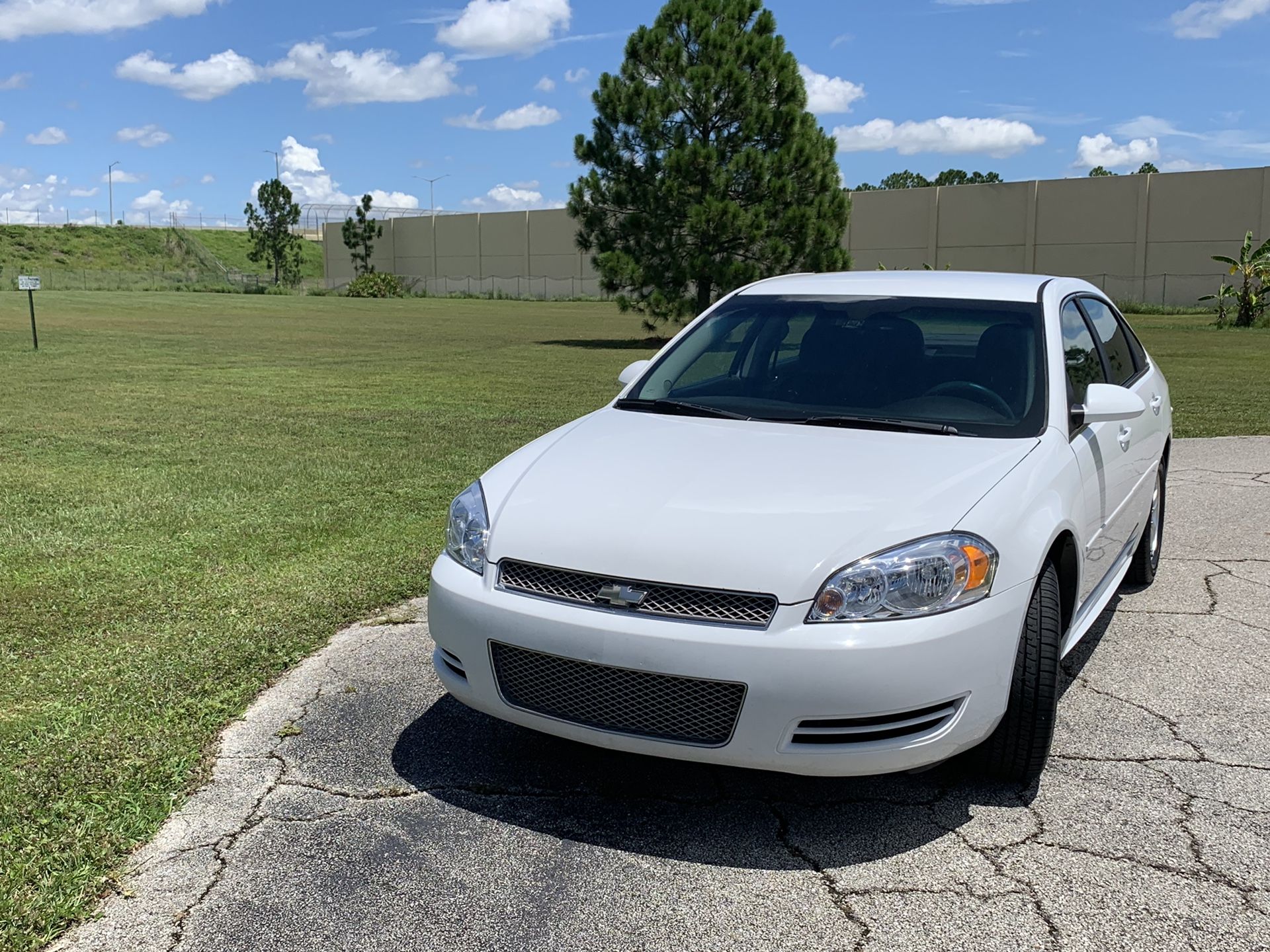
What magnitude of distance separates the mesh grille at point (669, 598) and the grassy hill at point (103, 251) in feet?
328

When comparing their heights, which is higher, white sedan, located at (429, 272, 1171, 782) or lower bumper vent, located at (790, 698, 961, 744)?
white sedan, located at (429, 272, 1171, 782)

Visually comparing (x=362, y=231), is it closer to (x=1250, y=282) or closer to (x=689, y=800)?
(x=1250, y=282)

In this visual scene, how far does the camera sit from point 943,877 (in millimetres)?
3105

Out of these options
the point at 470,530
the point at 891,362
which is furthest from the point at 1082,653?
the point at 470,530

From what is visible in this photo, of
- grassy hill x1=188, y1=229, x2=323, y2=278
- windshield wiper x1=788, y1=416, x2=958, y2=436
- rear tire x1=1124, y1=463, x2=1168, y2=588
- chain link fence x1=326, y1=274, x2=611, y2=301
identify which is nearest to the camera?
windshield wiper x1=788, y1=416, x2=958, y2=436

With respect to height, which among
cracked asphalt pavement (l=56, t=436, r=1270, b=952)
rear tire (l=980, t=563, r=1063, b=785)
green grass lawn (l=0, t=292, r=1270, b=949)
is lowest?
cracked asphalt pavement (l=56, t=436, r=1270, b=952)

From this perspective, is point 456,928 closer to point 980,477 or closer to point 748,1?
point 980,477

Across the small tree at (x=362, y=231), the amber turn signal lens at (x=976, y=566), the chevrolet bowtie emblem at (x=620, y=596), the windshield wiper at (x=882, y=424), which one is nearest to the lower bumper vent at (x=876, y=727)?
the amber turn signal lens at (x=976, y=566)

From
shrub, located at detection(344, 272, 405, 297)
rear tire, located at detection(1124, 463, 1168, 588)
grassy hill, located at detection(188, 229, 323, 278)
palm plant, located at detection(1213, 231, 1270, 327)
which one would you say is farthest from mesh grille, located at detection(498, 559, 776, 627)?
grassy hill, located at detection(188, 229, 323, 278)

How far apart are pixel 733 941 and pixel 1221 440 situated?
32.6ft

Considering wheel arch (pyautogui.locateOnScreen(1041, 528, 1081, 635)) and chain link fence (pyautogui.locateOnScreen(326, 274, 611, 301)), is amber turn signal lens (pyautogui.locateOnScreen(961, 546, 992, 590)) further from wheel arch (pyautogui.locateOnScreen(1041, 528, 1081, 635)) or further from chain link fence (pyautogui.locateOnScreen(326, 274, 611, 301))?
chain link fence (pyautogui.locateOnScreen(326, 274, 611, 301))

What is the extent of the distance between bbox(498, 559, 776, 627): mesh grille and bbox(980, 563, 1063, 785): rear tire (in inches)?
32.5

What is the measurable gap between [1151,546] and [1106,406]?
7.14ft

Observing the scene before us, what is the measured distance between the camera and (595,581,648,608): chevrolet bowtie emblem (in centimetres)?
313
